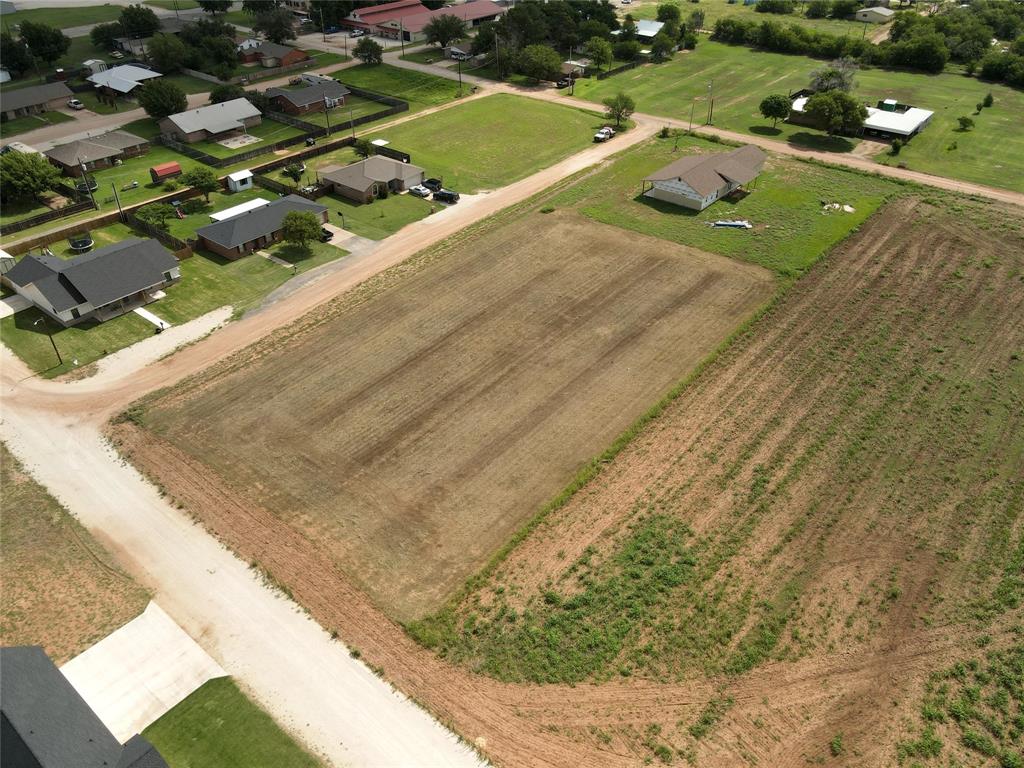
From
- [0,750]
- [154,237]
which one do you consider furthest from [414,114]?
[0,750]

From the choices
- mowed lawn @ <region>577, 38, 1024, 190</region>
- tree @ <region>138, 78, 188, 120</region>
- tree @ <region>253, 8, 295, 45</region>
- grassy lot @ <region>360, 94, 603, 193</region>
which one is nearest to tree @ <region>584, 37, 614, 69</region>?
mowed lawn @ <region>577, 38, 1024, 190</region>

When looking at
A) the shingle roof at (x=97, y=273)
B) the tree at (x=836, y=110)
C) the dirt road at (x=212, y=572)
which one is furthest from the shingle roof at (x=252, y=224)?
the tree at (x=836, y=110)

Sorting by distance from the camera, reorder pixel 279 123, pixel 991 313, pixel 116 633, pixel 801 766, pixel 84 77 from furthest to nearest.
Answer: pixel 84 77, pixel 279 123, pixel 991 313, pixel 116 633, pixel 801 766

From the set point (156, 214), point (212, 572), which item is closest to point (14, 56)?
point (156, 214)

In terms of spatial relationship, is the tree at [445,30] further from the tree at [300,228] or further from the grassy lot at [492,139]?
the tree at [300,228]

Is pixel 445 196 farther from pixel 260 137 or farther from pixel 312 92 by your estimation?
pixel 312 92

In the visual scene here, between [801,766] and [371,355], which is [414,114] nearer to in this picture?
[371,355]
